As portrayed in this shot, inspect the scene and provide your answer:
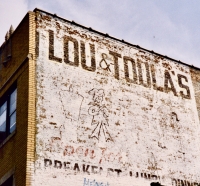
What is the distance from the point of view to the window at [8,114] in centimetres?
1346

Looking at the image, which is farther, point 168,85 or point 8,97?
point 168,85

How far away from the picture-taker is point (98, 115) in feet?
45.0

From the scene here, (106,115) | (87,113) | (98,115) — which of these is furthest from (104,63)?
(87,113)

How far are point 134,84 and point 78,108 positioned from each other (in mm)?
3016

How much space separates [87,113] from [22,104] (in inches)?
88.2

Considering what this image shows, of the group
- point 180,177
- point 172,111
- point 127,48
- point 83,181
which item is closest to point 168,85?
point 172,111

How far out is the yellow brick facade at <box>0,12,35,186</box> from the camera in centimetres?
1171

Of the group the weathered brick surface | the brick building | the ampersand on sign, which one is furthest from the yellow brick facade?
the ampersand on sign

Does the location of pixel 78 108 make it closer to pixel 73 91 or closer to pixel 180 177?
pixel 73 91

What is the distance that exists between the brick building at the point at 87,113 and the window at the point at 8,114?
0.04m

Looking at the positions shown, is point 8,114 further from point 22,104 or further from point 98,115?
point 98,115

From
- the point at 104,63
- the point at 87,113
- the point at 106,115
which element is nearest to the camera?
the point at 87,113

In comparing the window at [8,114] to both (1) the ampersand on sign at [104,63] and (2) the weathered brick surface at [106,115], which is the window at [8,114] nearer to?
(2) the weathered brick surface at [106,115]

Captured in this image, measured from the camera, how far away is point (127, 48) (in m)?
16.0
